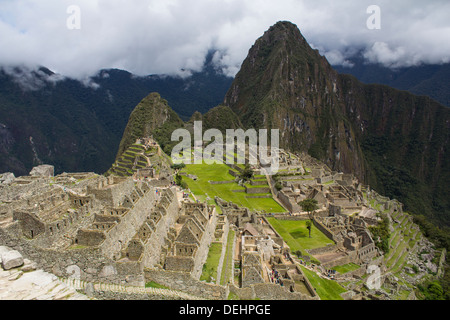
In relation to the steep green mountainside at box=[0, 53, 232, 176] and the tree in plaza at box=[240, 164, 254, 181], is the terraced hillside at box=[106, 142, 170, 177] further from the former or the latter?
the steep green mountainside at box=[0, 53, 232, 176]

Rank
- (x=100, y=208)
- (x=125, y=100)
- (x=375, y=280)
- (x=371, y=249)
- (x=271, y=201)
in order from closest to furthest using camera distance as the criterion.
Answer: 1. (x=100, y=208)
2. (x=375, y=280)
3. (x=371, y=249)
4. (x=271, y=201)
5. (x=125, y=100)

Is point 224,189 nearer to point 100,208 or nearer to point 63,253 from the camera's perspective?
point 100,208

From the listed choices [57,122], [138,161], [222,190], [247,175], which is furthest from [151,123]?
A: [222,190]

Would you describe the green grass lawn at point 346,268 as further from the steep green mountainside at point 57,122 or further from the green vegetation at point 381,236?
the steep green mountainside at point 57,122

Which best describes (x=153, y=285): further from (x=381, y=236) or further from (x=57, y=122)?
(x=57, y=122)

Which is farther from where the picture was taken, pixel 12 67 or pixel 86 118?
pixel 86 118

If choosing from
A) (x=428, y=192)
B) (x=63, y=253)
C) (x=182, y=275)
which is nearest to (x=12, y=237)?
(x=63, y=253)
